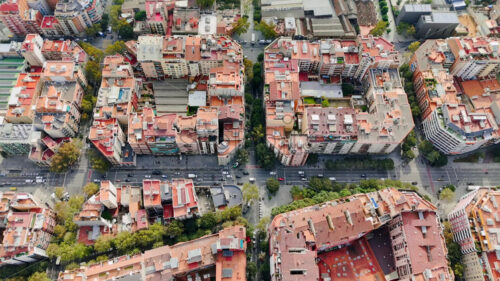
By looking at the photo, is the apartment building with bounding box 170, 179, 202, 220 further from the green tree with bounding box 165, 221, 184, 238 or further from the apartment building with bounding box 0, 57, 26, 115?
the apartment building with bounding box 0, 57, 26, 115

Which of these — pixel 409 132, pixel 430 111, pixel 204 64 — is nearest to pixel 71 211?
pixel 204 64

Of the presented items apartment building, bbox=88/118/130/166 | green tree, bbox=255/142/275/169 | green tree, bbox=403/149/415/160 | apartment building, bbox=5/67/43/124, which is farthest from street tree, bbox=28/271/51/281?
A: green tree, bbox=403/149/415/160

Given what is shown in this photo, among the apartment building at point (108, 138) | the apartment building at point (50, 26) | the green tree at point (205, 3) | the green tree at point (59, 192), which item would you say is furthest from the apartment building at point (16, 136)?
the green tree at point (205, 3)

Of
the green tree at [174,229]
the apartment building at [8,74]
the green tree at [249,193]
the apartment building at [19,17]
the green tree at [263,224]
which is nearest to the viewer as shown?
the green tree at [174,229]

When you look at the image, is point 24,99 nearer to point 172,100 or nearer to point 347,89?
point 172,100

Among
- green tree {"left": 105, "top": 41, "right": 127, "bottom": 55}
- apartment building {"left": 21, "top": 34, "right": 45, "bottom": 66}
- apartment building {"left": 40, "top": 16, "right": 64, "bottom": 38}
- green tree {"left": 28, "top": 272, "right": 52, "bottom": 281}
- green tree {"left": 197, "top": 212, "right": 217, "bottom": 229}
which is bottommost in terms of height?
green tree {"left": 28, "top": 272, "right": 52, "bottom": 281}

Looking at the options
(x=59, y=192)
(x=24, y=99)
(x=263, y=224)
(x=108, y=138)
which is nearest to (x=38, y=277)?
(x=59, y=192)

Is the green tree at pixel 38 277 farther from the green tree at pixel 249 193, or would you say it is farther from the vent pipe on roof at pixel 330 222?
the vent pipe on roof at pixel 330 222
